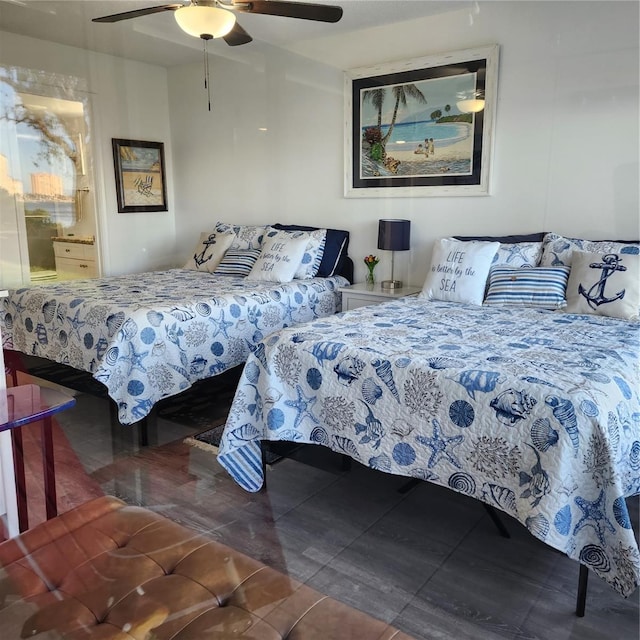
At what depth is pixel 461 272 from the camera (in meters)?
3.11

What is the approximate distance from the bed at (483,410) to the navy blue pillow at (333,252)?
1.46 meters

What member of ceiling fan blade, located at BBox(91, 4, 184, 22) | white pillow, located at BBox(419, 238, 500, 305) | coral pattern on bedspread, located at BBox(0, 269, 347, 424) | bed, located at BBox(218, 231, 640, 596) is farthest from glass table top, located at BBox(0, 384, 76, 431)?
white pillow, located at BBox(419, 238, 500, 305)

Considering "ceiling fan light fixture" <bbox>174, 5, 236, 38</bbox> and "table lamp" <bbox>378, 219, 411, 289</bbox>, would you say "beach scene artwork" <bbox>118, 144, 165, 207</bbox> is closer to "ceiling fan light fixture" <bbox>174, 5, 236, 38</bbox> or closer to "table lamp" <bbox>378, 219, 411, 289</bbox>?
"ceiling fan light fixture" <bbox>174, 5, 236, 38</bbox>

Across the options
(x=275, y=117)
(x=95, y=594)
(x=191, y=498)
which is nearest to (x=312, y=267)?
(x=275, y=117)

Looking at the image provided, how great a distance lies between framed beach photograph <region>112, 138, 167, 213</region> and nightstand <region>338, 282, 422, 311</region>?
1856mm

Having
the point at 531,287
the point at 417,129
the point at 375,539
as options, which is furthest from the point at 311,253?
the point at 375,539

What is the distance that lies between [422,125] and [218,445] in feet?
8.22

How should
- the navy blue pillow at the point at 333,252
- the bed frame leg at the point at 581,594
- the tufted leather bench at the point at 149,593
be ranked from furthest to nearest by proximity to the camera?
1. the navy blue pillow at the point at 333,252
2. the bed frame leg at the point at 581,594
3. the tufted leather bench at the point at 149,593

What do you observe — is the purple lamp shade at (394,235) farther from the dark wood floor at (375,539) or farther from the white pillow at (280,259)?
the dark wood floor at (375,539)

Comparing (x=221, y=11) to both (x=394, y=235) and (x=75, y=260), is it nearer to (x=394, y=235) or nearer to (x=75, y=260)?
(x=394, y=235)

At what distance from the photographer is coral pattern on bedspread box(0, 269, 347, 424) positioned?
8.98 feet

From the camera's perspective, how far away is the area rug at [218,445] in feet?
8.00

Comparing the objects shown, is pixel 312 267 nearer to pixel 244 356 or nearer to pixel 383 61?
pixel 244 356

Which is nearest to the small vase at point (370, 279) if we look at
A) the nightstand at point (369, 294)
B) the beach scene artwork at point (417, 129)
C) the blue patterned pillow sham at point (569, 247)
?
the nightstand at point (369, 294)
